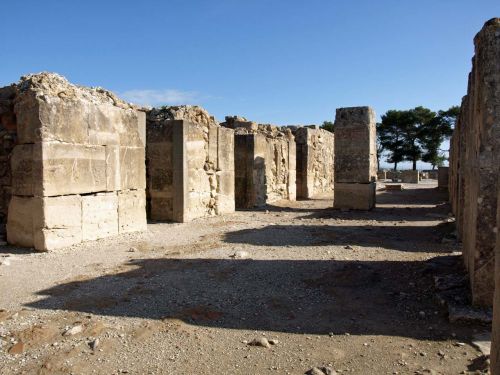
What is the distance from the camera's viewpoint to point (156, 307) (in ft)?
13.6

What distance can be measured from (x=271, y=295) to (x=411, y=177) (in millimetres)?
30720

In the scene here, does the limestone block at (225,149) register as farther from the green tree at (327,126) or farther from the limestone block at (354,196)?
the green tree at (327,126)

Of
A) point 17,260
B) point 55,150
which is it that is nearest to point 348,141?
point 55,150

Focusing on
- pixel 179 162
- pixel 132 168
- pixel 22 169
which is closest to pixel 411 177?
pixel 179 162

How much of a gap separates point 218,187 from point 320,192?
959 centimetres

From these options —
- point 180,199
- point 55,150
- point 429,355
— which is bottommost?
point 429,355

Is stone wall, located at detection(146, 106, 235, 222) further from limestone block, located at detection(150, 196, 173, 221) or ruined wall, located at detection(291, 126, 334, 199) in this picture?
ruined wall, located at detection(291, 126, 334, 199)

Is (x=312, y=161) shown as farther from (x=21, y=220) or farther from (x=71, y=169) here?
(x=21, y=220)

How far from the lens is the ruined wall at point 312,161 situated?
1761cm

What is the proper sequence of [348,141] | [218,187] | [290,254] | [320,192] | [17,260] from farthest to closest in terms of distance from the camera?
1. [320,192]
2. [348,141]
3. [218,187]
4. [290,254]
5. [17,260]

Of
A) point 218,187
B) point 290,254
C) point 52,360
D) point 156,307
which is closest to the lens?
point 52,360

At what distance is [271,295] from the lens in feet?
14.9

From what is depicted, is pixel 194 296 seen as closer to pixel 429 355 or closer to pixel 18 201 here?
pixel 429 355

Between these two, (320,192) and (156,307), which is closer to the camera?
(156,307)
